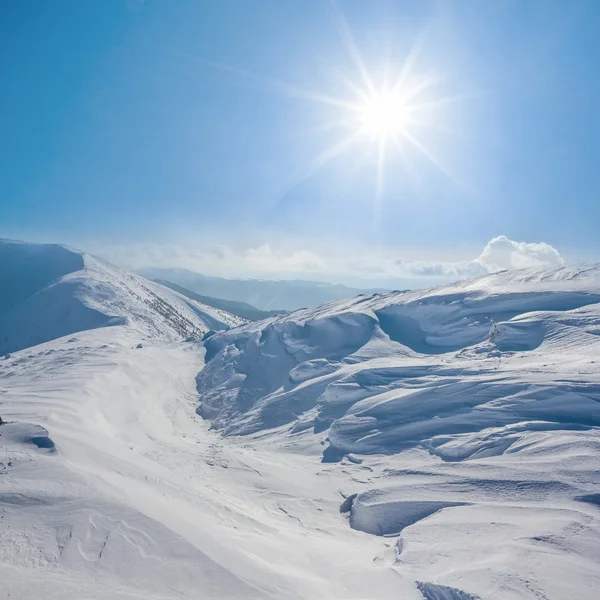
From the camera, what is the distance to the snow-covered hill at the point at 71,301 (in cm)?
8038

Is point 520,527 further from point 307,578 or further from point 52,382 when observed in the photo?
point 52,382

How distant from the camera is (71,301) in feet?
283

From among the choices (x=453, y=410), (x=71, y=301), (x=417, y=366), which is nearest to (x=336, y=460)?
(x=453, y=410)

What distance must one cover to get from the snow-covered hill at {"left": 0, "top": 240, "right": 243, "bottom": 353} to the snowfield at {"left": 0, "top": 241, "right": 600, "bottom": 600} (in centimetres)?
3746

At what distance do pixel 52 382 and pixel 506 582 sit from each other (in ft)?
109

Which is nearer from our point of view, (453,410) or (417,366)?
(453,410)

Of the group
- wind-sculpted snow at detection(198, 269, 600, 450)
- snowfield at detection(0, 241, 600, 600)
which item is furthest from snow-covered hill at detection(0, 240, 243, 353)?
snowfield at detection(0, 241, 600, 600)

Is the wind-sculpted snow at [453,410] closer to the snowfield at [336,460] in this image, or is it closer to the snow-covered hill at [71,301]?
the snowfield at [336,460]

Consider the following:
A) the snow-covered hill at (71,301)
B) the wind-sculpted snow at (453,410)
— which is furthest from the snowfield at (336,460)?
the snow-covered hill at (71,301)

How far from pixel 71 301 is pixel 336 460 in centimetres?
7950

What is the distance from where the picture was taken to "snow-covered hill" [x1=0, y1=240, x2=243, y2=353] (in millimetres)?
80375

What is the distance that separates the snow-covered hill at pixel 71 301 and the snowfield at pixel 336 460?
3746 centimetres

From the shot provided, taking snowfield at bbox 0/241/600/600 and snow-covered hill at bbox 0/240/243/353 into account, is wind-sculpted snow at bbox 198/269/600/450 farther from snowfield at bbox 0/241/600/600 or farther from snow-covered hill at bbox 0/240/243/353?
snow-covered hill at bbox 0/240/243/353

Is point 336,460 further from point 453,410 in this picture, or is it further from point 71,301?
point 71,301
